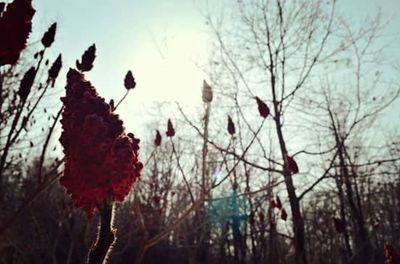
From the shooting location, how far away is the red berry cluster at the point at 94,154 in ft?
3.66

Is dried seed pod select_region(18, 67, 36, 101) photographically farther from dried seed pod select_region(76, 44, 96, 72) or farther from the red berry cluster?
the red berry cluster

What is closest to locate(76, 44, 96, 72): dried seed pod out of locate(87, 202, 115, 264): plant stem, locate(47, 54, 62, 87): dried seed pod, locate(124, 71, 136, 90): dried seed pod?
locate(47, 54, 62, 87): dried seed pod

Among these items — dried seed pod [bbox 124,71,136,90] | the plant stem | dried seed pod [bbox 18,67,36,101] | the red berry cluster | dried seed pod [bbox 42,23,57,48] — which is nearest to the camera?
the plant stem

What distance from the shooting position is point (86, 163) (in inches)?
44.1

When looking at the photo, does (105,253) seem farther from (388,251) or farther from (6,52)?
(388,251)

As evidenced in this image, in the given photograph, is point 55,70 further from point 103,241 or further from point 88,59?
point 103,241

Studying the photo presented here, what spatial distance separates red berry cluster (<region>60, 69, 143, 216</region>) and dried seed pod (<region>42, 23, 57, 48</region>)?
2.63 meters

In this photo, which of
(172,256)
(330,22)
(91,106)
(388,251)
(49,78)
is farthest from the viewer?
(172,256)

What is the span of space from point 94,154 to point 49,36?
9.31ft

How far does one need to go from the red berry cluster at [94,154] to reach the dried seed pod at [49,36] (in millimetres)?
2633

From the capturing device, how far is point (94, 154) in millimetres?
1116

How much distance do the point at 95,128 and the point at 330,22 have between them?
8.13 meters

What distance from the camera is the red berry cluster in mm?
1115

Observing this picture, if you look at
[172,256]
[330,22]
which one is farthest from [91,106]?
[172,256]
